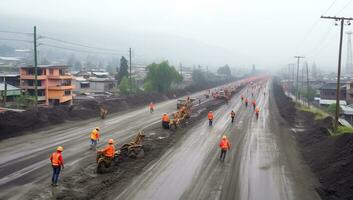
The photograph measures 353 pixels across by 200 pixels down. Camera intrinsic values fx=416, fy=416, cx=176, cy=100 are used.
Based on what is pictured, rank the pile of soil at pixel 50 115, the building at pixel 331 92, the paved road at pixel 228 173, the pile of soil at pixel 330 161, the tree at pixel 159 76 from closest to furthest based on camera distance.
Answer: the paved road at pixel 228 173
the pile of soil at pixel 330 161
the pile of soil at pixel 50 115
the building at pixel 331 92
the tree at pixel 159 76

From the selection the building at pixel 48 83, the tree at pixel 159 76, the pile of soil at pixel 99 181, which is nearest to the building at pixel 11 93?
the building at pixel 48 83

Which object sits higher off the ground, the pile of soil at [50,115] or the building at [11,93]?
the building at [11,93]

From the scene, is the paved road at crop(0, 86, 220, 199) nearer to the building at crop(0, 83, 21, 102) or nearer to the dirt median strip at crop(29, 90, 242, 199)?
the dirt median strip at crop(29, 90, 242, 199)

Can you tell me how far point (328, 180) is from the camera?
19000 mm

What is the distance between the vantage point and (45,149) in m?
24.7

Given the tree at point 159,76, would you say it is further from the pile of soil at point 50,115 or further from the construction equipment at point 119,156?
the construction equipment at point 119,156

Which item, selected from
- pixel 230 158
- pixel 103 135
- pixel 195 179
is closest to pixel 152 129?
pixel 103 135

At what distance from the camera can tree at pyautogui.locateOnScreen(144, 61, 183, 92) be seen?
94375mm

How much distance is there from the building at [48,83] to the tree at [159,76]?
96.9ft

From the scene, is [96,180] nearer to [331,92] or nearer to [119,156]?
[119,156]

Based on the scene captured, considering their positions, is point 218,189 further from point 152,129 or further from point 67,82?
→ point 67,82

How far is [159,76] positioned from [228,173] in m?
76.3

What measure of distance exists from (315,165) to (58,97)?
50.1m

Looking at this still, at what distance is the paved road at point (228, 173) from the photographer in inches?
647
